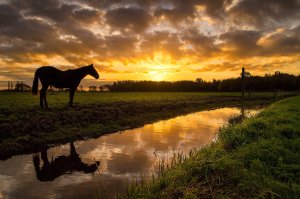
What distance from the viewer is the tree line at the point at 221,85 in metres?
148

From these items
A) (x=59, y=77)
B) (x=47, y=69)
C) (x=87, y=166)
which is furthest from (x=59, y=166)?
(x=59, y=77)

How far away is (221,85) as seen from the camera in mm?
158375

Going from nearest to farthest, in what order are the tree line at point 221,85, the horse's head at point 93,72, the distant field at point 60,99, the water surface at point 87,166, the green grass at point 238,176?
the green grass at point 238,176 → the water surface at point 87,166 → the horse's head at point 93,72 → the distant field at point 60,99 → the tree line at point 221,85

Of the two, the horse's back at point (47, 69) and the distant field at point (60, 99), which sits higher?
the horse's back at point (47, 69)

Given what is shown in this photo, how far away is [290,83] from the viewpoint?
148 meters

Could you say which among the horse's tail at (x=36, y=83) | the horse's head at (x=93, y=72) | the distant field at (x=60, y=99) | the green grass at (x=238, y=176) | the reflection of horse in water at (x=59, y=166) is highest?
the horse's head at (x=93, y=72)

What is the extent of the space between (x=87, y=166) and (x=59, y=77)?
15289 mm

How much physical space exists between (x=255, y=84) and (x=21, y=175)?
155m

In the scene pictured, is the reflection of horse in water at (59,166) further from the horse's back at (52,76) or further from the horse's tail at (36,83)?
the horse's tail at (36,83)

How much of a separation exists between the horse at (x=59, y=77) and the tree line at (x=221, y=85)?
4872 inches

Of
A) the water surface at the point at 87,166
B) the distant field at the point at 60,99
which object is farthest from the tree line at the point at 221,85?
the water surface at the point at 87,166

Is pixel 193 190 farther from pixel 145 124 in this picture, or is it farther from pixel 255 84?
pixel 255 84

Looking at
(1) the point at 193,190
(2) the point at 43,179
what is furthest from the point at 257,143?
(2) the point at 43,179

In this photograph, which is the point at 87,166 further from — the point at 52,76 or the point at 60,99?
the point at 60,99
